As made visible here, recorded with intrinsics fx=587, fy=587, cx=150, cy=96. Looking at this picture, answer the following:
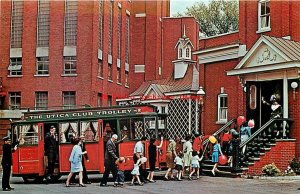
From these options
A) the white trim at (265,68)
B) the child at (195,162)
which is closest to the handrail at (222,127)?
the white trim at (265,68)

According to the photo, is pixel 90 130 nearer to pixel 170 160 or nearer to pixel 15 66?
pixel 170 160

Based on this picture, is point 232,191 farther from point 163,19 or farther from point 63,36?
point 163,19

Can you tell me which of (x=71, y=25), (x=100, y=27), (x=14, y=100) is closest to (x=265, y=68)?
(x=71, y=25)

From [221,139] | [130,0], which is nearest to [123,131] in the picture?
[221,139]

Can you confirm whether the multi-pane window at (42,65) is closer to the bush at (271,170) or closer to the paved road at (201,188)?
the paved road at (201,188)

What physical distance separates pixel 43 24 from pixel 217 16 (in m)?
31.0

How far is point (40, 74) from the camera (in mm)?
47875

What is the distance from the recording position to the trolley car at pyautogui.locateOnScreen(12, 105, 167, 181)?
23500 millimetres

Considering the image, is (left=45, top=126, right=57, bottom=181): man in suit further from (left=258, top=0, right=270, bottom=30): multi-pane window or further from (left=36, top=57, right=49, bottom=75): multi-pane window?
(left=36, top=57, right=49, bottom=75): multi-pane window

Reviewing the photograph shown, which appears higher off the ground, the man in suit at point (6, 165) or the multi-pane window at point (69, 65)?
the multi-pane window at point (69, 65)

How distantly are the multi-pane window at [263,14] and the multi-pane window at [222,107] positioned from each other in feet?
14.5

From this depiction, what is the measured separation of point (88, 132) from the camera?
936 inches

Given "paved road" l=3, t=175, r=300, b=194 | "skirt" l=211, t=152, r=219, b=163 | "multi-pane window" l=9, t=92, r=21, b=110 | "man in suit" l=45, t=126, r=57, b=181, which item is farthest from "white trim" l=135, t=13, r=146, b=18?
"paved road" l=3, t=175, r=300, b=194

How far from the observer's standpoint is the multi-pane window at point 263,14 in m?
27.4
